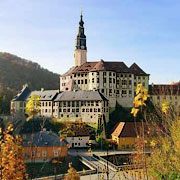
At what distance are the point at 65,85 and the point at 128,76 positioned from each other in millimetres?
16341

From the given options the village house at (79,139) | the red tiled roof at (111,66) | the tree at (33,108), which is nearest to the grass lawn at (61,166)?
the village house at (79,139)

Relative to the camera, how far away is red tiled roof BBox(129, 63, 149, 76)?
61.1 meters

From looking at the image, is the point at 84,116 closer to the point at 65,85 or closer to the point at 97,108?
the point at 97,108

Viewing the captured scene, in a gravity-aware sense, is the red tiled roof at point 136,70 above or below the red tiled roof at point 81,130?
above

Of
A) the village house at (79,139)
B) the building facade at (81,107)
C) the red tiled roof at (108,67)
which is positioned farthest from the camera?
the red tiled roof at (108,67)

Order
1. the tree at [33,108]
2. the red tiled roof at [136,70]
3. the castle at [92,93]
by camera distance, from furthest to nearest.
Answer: the red tiled roof at [136,70]
the castle at [92,93]
the tree at [33,108]

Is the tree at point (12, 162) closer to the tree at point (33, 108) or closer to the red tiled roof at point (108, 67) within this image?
the tree at point (33, 108)

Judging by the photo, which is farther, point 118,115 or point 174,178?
point 118,115

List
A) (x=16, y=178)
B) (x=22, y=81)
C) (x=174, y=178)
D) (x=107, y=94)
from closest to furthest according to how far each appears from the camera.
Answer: (x=16, y=178) → (x=174, y=178) → (x=107, y=94) → (x=22, y=81)

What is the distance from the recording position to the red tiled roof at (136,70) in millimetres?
61141

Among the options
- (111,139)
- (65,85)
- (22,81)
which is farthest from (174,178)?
(22,81)

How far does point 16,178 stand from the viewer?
5742 millimetres

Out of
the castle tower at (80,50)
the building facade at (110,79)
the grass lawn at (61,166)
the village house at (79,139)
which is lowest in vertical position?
the grass lawn at (61,166)

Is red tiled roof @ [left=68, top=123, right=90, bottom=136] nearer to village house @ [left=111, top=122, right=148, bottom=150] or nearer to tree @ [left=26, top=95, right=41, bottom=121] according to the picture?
village house @ [left=111, top=122, right=148, bottom=150]
